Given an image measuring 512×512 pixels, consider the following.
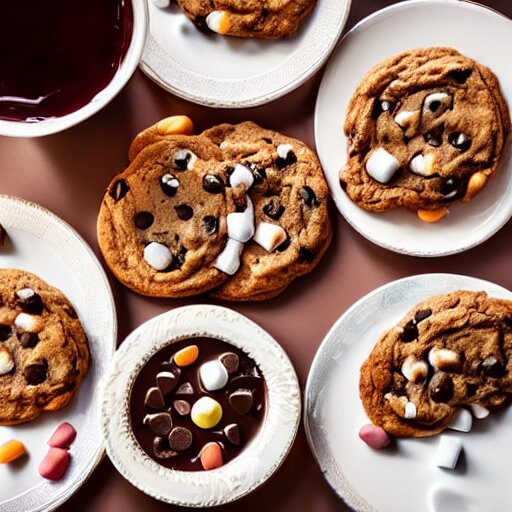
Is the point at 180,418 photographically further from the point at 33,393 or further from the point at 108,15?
the point at 108,15

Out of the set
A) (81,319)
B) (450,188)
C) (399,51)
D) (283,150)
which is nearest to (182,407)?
(81,319)

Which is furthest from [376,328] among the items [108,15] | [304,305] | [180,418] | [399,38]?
[108,15]

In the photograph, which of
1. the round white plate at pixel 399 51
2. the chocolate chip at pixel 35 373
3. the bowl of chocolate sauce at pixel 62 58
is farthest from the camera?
the round white plate at pixel 399 51

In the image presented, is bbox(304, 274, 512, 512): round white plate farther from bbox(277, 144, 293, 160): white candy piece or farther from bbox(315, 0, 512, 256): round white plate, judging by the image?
bbox(277, 144, 293, 160): white candy piece

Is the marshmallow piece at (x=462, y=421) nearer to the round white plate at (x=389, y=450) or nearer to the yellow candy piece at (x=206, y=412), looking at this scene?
the round white plate at (x=389, y=450)

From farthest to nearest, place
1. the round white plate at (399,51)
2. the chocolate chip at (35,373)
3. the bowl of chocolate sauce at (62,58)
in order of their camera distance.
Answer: the round white plate at (399,51) < the chocolate chip at (35,373) < the bowl of chocolate sauce at (62,58)

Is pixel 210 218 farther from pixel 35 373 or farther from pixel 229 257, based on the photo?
pixel 35 373

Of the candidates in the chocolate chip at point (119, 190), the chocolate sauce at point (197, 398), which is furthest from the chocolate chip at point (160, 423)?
the chocolate chip at point (119, 190)
